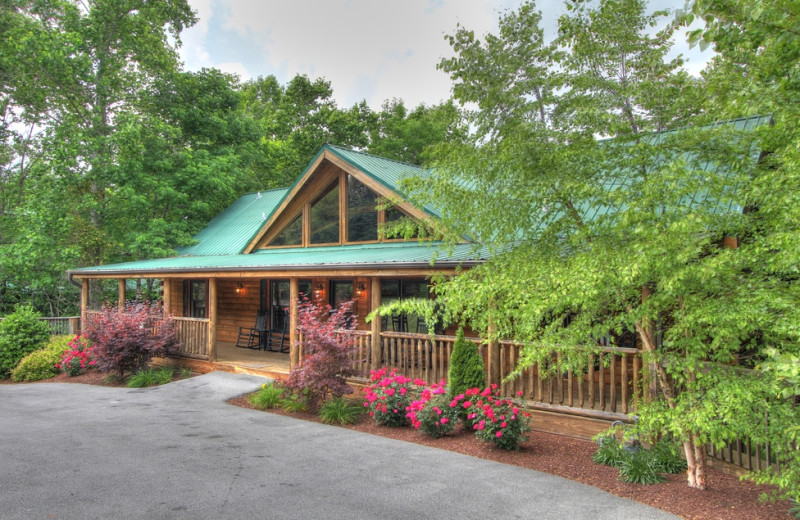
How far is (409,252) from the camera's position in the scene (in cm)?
962

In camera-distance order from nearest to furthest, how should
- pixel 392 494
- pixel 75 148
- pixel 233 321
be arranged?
pixel 392 494
pixel 233 321
pixel 75 148

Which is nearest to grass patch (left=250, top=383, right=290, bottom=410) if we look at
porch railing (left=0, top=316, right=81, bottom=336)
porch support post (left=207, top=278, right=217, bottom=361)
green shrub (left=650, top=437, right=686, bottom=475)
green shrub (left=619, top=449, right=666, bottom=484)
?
porch support post (left=207, top=278, right=217, bottom=361)

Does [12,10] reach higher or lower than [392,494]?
higher

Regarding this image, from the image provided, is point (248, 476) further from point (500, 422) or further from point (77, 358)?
point (77, 358)

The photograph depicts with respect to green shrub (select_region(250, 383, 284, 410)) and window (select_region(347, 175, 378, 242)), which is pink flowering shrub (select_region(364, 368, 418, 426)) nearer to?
green shrub (select_region(250, 383, 284, 410))

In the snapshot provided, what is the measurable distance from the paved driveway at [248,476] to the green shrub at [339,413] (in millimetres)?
317

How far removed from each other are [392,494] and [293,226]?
31.2 ft

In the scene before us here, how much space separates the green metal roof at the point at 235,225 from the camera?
53.3 ft

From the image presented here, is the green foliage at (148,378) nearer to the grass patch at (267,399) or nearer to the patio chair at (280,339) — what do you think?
the patio chair at (280,339)

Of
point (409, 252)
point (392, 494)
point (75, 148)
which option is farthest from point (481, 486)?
point (75, 148)

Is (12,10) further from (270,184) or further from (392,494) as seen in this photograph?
(392,494)

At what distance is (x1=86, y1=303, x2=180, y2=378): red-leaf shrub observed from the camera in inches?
441

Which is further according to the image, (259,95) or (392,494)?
(259,95)

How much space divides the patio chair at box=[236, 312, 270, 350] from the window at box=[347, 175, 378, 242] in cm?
382
